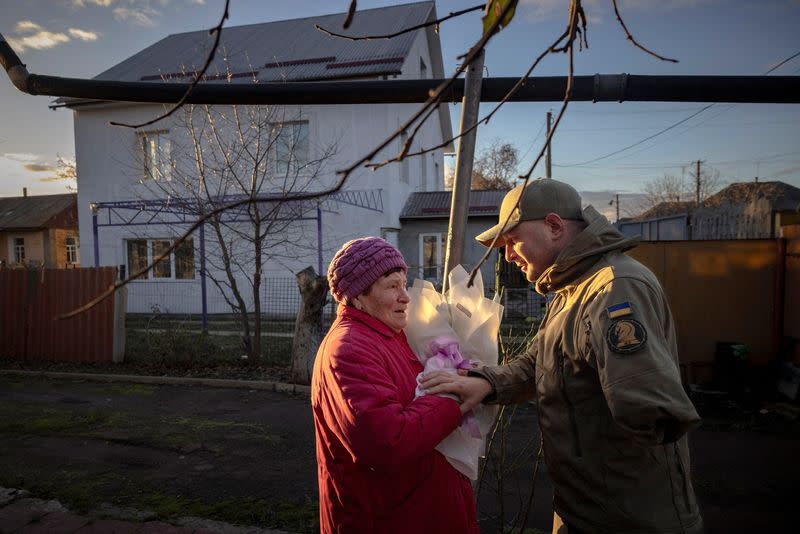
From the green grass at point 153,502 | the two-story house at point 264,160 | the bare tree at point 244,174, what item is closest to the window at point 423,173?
the two-story house at point 264,160

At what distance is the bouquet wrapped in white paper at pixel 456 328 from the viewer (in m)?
1.99

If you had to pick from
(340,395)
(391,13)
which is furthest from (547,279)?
(391,13)

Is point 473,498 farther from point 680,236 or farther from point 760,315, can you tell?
point 680,236

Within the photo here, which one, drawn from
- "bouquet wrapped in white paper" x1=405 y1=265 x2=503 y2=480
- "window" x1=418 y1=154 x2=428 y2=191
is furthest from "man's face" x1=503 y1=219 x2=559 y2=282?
"window" x1=418 y1=154 x2=428 y2=191

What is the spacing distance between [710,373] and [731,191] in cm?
2955

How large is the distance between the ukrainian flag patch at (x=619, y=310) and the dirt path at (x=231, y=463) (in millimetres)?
1343

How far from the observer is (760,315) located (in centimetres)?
713

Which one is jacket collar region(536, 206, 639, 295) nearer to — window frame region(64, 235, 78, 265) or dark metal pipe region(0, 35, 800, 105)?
dark metal pipe region(0, 35, 800, 105)

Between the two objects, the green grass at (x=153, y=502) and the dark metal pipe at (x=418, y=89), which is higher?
the dark metal pipe at (x=418, y=89)

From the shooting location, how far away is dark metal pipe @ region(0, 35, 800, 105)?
2178 mm

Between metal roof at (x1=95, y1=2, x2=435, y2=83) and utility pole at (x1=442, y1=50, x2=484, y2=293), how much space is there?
12.8 meters

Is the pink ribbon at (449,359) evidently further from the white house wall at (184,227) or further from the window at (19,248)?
the window at (19,248)

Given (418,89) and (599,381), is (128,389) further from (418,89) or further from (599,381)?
(599,381)

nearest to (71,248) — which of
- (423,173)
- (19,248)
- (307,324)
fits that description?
(19,248)
